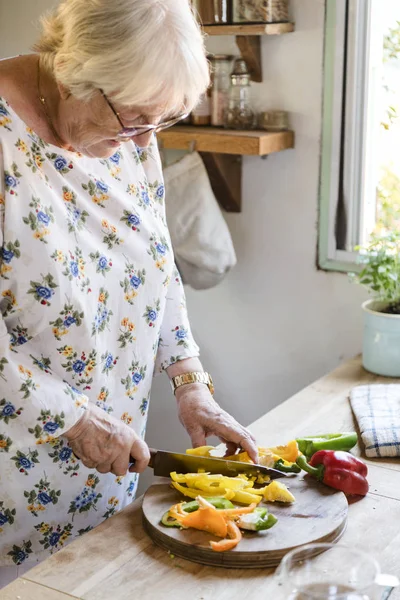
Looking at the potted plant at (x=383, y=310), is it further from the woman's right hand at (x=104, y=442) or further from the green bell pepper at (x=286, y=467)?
the woman's right hand at (x=104, y=442)

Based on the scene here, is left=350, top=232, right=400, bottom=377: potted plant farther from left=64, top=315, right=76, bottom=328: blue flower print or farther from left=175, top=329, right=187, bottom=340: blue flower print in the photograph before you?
left=64, top=315, right=76, bottom=328: blue flower print

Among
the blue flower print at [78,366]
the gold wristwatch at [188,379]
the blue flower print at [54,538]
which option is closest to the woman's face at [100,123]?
the blue flower print at [78,366]

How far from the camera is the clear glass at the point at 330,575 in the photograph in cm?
94

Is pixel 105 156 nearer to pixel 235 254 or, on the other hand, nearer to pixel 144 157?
pixel 144 157

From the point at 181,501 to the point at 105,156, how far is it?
0.58 metres

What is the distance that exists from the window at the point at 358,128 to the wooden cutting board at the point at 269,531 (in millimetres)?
996

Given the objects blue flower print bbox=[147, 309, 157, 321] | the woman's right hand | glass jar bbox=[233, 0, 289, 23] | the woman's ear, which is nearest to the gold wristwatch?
blue flower print bbox=[147, 309, 157, 321]

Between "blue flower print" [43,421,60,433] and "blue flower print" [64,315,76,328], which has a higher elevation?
"blue flower print" [64,315,76,328]

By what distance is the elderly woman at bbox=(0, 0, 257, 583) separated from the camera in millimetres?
1282

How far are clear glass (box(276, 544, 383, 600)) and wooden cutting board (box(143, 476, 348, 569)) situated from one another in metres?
0.22

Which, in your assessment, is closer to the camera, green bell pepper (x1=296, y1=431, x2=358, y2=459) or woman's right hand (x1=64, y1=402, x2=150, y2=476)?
woman's right hand (x1=64, y1=402, x2=150, y2=476)

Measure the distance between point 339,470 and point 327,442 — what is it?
0.17 metres

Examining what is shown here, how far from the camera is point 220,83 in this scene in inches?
89.1

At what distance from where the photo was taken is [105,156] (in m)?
1.43
